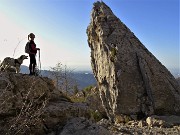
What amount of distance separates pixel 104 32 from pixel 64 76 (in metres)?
23.1

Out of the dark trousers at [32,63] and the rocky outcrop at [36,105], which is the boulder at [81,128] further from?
the dark trousers at [32,63]

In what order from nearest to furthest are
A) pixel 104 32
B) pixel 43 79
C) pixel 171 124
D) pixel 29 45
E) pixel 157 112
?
1. pixel 43 79
2. pixel 29 45
3. pixel 171 124
4. pixel 157 112
5. pixel 104 32

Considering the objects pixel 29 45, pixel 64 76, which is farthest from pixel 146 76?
pixel 64 76

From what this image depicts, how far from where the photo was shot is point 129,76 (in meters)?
18.4

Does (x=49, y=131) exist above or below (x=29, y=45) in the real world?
below

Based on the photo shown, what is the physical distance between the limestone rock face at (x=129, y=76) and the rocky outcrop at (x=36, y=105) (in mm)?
8938

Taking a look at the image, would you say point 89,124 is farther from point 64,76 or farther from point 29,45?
point 64,76

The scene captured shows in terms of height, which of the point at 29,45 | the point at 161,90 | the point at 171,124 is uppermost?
the point at 29,45

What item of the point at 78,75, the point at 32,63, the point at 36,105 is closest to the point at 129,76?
the point at 32,63

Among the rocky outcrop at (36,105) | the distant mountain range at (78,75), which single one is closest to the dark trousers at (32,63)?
the distant mountain range at (78,75)

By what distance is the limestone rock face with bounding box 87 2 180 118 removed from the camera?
58.6 feet

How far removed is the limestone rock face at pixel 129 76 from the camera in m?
17.9

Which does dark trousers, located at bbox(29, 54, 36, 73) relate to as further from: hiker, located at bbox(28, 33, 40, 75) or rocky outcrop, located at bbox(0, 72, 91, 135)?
rocky outcrop, located at bbox(0, 72, 91, 135)

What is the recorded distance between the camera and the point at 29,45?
9648 millimetres
